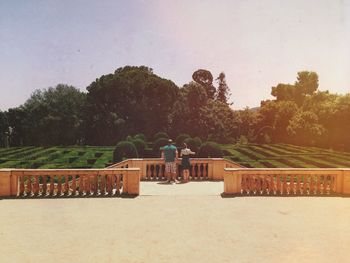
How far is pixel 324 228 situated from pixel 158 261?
4605 millimetres

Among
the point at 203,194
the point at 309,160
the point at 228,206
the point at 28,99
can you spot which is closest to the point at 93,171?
the point at 203,194

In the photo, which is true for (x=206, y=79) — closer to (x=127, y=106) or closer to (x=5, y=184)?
(x=127, y=106)

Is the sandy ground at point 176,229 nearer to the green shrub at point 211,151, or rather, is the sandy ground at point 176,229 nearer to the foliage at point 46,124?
the green shrub at point 211,151

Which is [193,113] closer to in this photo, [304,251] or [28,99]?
[28,99]

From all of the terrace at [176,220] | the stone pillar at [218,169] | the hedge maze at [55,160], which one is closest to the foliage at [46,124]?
the hedge maze at [55,160]

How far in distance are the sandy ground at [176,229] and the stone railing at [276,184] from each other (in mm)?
766

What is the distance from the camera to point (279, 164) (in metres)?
30.8

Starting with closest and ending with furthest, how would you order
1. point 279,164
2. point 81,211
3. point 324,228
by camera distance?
point 324,228 → point 81,211 → point 279,164

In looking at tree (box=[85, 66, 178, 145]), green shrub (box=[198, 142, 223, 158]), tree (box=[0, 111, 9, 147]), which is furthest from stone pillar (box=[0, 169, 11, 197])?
tree (box=[0, 111, 9, 147])

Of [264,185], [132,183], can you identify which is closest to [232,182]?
[264,185]

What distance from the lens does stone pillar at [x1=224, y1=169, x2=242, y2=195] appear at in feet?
46.8

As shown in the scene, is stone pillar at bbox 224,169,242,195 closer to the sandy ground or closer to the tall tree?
the sandy ground

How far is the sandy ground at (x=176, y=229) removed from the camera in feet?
26.4

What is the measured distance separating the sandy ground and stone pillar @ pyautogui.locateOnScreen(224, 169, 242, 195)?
79 centimetres
